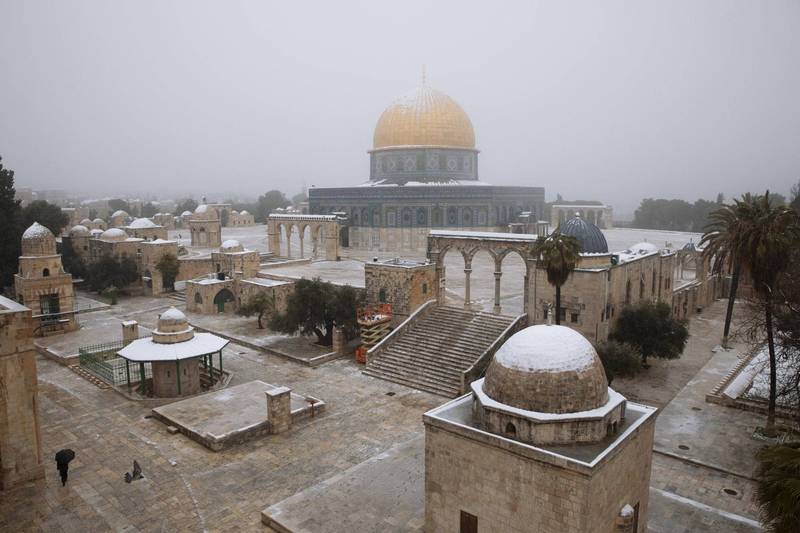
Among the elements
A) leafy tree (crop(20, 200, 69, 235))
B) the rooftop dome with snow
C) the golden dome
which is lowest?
the rooftop dome with snow

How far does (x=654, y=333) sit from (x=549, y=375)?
1208 cm

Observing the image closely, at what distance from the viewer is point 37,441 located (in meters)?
13.5

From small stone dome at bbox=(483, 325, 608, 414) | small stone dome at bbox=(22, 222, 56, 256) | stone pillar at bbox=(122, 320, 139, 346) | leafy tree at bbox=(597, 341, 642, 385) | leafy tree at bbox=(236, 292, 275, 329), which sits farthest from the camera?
small stone dome at bbox=(22, 222, 56, 256)

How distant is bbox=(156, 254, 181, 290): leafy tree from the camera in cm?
3600

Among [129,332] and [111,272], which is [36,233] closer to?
[111,272]

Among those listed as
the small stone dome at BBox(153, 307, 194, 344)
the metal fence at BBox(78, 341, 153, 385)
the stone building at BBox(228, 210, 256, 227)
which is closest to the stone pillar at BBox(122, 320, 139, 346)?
the metal fence at BBox(78, 341, 153, 385)

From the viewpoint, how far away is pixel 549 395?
31.0 feet

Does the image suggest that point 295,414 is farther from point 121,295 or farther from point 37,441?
point 121,295

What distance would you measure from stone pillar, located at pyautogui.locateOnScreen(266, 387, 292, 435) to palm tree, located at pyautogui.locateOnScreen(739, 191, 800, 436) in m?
12.9

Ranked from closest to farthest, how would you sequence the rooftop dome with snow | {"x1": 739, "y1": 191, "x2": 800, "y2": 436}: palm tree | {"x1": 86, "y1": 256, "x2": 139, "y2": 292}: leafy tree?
the rooftop dome with snow → {"x1": 739, "y1": 191, "x2": 800, "y2": 436}: palm tree → {"x1": 86, "y1": 256, "x2": 139, "y2": 292}: leafy tree

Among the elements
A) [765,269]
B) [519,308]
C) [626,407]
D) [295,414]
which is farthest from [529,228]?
[626,407]

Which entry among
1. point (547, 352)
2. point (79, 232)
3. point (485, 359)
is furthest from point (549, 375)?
point (79, 232)

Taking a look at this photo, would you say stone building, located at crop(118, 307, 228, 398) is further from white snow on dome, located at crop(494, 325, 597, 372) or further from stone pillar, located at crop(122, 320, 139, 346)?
white snow on dome, located at crop(494, 325, 597, 372)

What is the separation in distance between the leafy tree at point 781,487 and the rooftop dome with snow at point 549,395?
233 centimetres
